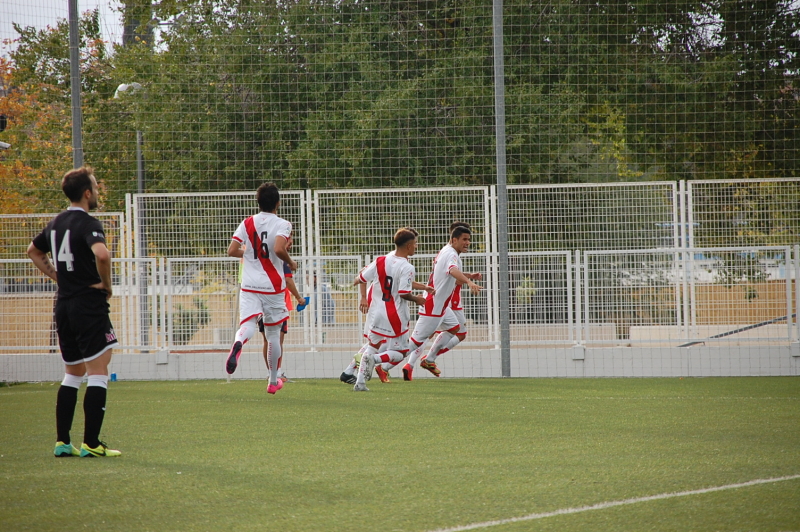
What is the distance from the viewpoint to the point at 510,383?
35.1 ft

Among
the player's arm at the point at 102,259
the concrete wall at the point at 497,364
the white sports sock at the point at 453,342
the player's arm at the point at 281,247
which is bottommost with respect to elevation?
the concrete wall at the point at 497,364

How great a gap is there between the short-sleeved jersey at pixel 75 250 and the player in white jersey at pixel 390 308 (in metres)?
4.54

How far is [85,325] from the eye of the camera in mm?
5066

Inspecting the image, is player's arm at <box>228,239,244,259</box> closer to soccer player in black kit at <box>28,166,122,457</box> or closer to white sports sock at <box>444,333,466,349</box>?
soccer player in black kit at <box>28,166,122,457</box>

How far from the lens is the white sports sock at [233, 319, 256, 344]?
790 centimetres

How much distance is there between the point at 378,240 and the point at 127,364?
13.5ft

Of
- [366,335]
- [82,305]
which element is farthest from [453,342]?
[82,305]

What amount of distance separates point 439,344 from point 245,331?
375 cm

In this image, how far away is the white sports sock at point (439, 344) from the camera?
11.1 metres

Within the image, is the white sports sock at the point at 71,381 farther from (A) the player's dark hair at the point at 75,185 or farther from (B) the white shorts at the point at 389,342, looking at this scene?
(B) the white shorts at the point at 389,342

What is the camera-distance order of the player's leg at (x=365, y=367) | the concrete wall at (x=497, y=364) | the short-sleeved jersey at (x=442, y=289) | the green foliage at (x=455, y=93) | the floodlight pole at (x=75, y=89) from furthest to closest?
the green foliage at (x=455, y=93) → the floodlight pole at (x=75, y=89) → the concrete wall at (x=497, y=364) → the short-sleeved jersey at (x=442, y=289) → the player's leg at (x=365, y=367)

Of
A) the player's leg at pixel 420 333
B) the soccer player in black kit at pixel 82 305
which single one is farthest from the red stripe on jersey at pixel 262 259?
the soccer player in black kit at pixel 82 305

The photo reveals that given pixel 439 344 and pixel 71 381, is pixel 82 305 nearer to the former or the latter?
pixel 71 381

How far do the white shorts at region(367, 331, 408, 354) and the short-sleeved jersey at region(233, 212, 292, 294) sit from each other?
1.51 meters
